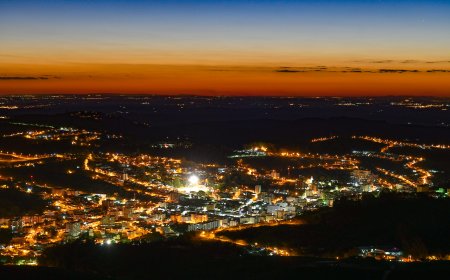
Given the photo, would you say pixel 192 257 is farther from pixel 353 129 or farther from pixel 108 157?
pixel 353 129

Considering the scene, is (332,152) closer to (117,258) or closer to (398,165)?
(398,165)

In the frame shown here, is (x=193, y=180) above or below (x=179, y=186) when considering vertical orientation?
above

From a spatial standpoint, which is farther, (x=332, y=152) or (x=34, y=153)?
(x=332, y=152)

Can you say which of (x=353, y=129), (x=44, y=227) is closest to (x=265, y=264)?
(x=44, y=227)

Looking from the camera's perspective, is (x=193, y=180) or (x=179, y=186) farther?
(x=193, y=180)

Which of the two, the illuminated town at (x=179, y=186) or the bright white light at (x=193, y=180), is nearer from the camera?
the illuminated town at (x=179, y=186)

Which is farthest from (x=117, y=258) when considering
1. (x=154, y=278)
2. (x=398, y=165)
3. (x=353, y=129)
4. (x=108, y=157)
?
(x=353, y=129)

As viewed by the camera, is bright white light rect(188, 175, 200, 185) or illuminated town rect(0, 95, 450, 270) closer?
illuminated town rect(0, 95, 450, 270)

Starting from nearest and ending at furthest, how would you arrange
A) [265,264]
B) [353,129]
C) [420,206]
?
[265,264]
[420,206]
[353,129]

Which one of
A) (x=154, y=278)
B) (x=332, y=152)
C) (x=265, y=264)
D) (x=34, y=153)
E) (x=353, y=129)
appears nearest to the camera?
(x=154, y=278)
